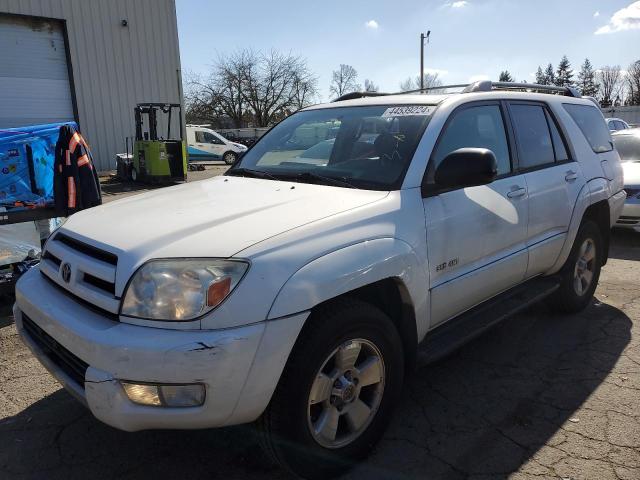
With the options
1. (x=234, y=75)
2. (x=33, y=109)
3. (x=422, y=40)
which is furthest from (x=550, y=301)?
(x=234, y=75)

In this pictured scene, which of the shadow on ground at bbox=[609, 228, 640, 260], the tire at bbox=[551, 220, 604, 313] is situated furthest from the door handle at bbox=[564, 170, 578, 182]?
the shadow on ground at bbox=[609, 228, 640, 260]

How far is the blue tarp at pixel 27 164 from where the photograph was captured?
16.2 feet

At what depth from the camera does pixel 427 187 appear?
2754mm

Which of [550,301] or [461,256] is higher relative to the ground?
[461,256]

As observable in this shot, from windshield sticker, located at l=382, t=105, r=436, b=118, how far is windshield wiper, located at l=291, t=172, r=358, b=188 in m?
0.60

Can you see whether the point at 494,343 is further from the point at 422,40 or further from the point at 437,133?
the point at 422,40

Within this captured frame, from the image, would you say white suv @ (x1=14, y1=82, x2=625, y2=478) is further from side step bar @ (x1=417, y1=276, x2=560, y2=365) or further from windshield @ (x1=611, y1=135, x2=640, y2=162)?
windshield @ (x1=611, y1=135, x2=640, y2=162)

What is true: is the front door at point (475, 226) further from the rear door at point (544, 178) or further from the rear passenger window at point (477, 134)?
the rear door at point (544, 178)

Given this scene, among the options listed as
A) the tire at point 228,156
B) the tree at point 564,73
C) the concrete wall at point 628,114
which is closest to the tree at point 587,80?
the tree at point 564,73

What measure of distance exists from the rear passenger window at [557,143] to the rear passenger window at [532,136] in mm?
55

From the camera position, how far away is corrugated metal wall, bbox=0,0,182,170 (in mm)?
17781

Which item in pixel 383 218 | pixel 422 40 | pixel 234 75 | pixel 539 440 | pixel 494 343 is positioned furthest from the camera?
pixel 234 75

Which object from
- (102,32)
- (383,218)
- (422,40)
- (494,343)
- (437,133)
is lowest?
(494,343)

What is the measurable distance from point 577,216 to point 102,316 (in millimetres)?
3551
